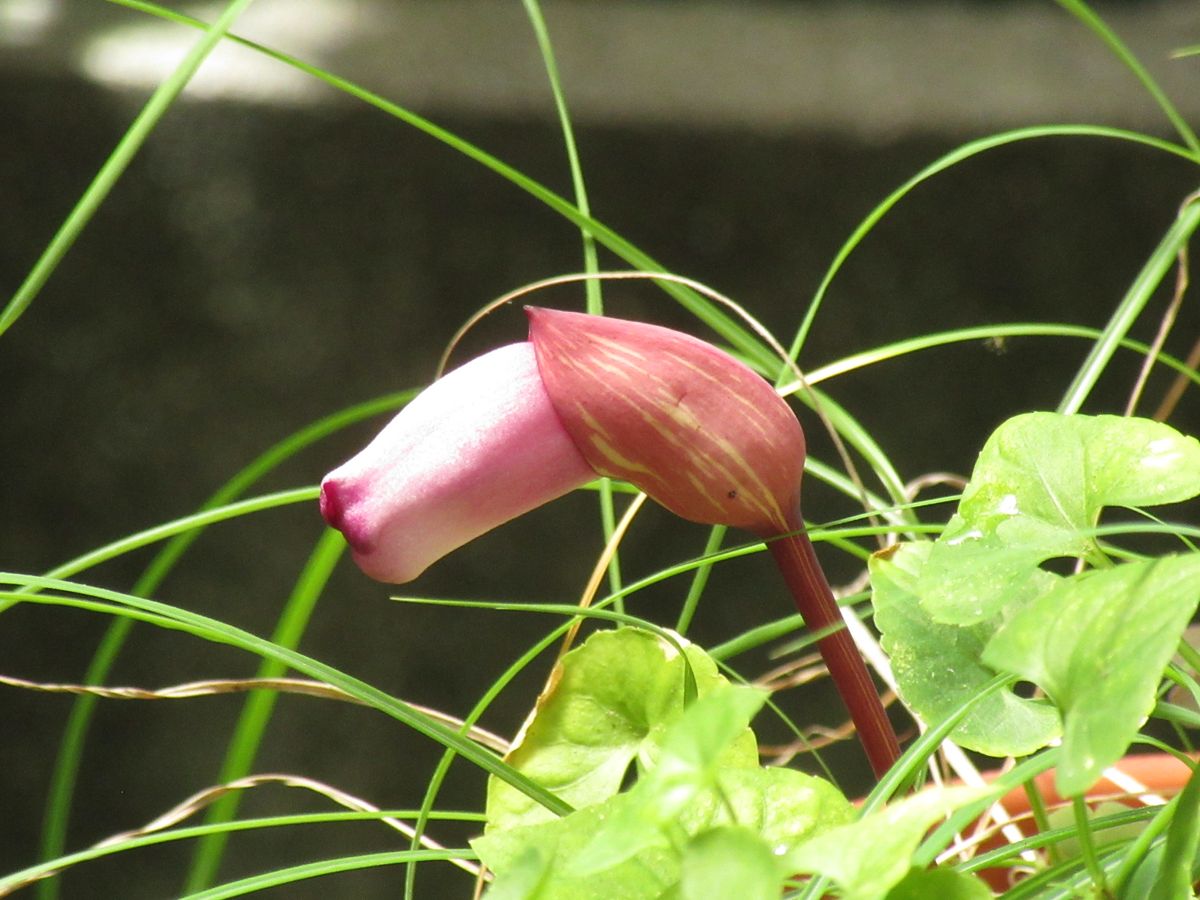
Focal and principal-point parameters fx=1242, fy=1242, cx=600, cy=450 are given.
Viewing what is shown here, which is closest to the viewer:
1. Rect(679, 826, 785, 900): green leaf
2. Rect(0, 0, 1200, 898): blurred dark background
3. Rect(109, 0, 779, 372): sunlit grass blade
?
Rect(679, 826, 785, 900): green leaf

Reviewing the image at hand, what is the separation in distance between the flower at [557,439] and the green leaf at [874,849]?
70mm

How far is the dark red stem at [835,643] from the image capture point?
7.8 inches

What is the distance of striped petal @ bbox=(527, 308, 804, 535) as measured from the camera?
0.18m

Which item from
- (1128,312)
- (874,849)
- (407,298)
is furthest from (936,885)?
(407,298)

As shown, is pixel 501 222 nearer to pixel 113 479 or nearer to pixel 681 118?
pixel 681 118

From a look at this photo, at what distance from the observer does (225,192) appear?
0.72 metres

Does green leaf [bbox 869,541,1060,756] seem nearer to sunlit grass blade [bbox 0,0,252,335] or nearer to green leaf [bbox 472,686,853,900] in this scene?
green leaf [bbox 472,686,853,900]

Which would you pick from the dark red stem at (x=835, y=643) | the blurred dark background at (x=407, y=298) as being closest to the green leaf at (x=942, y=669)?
the dark red stem at (x=835, y=643)

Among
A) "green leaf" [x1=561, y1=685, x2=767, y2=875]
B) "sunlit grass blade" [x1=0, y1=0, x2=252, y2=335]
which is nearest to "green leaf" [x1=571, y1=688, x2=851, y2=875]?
"green leaf" [x1=561, y1=685, x2=767, y2=875]

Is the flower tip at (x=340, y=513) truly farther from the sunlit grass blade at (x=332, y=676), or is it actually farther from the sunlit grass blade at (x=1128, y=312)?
the sunlit grass blade at (x=1128, y=312)

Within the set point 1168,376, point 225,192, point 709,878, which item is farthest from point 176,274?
point 709,878

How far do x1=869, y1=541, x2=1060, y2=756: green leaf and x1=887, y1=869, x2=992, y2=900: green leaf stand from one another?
5 centimetres

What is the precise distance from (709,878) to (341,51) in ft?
2.26

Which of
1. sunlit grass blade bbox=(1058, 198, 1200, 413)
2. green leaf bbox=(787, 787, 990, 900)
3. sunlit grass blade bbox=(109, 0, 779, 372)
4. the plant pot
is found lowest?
the plant pot
